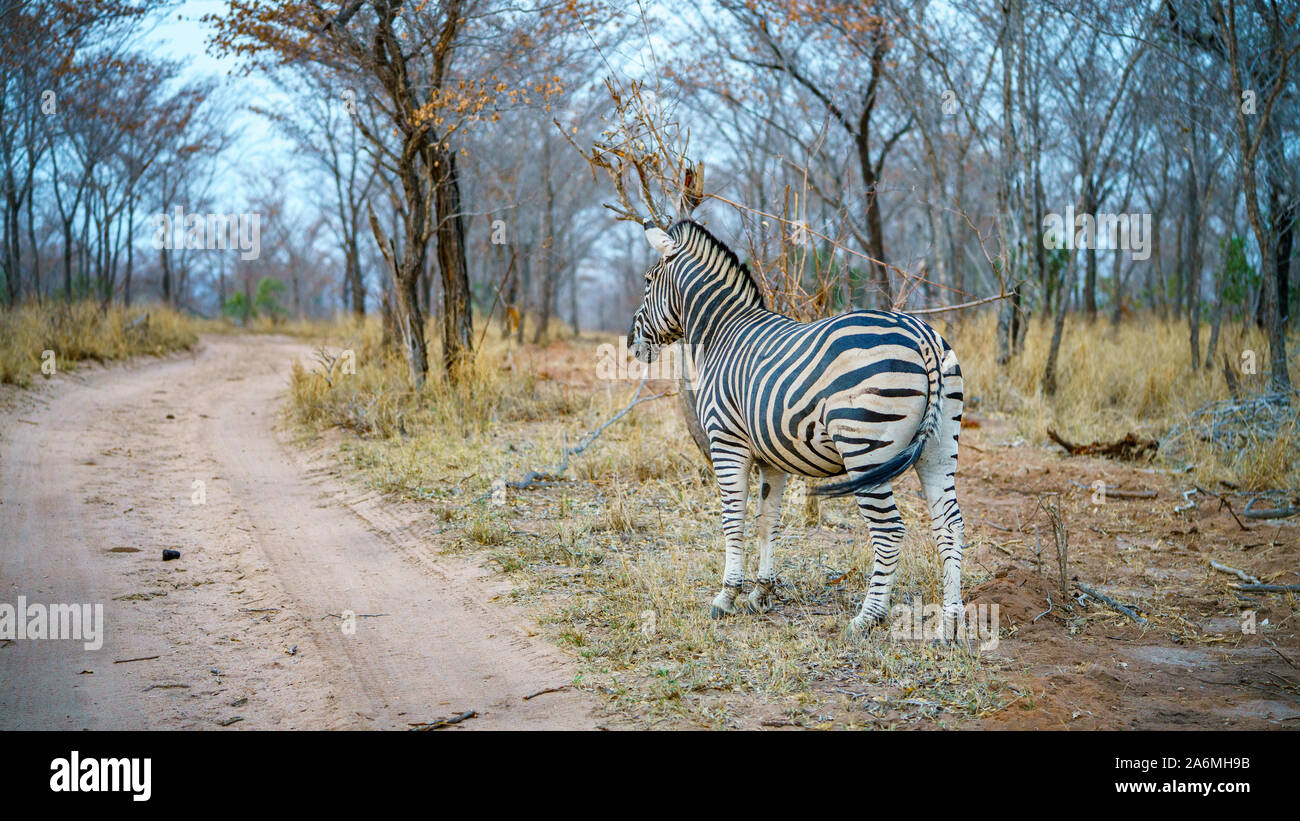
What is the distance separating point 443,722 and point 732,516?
1.93 m

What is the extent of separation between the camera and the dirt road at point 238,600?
370 cm

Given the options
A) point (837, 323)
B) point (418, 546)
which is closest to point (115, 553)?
point (418, 546)

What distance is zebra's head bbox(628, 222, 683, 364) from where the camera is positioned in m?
5.09

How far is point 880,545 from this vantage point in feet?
14.2

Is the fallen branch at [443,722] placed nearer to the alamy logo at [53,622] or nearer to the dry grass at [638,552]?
the dry grass at [638,552]

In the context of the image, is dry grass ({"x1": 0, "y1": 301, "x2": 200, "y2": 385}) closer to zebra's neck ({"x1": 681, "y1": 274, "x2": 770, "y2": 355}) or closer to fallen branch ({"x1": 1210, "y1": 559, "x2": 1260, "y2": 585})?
zebra's neck ({"x1": 681, "y1": 274, "x2": 770, "y2": 355})

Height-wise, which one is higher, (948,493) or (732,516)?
(948,493)

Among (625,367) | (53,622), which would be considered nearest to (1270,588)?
(53,622)

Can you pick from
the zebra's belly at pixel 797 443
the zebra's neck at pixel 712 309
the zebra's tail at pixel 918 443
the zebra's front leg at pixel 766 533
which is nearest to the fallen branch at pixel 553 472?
the zebra's neck at pixel 712 309

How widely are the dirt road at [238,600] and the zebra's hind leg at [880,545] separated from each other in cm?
152

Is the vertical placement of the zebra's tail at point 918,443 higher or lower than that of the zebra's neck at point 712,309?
lower

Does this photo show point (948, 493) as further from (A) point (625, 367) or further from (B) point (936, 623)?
(A) point (625, 367)

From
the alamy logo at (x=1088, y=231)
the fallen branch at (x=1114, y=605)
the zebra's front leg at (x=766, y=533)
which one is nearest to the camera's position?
the fallen branch at (x=1114, y=605)
